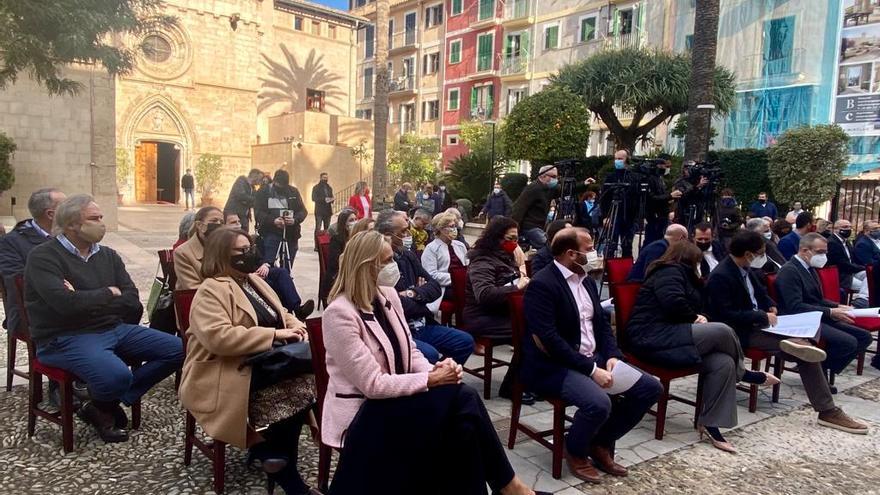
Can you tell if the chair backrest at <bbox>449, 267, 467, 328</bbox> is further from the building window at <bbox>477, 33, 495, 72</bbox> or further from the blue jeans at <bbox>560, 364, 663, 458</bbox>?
the building window at <bbox>477, 33, 495, 72</bbox>

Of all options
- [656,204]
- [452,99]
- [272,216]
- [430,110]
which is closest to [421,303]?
[656,204]

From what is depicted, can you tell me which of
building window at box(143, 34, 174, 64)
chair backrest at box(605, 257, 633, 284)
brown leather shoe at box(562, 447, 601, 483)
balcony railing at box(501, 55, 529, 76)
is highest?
balcony railing at box(501, 55, 529, 76)

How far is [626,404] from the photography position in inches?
147

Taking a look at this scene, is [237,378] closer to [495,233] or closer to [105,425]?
[105,425]

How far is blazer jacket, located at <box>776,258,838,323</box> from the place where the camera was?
5426mm

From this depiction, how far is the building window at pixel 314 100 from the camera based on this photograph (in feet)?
112

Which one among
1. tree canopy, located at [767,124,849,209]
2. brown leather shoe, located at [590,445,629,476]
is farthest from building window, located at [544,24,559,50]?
brown leather shoe, located at [590,445,629,476]

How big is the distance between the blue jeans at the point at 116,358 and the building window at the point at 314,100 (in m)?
31.5

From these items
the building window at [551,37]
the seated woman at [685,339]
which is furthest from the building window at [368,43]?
the seated woman at [685,339]

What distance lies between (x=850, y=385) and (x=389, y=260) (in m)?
4.91

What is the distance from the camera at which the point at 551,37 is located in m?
Answer: 30.3

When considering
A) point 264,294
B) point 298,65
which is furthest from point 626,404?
point 298,65

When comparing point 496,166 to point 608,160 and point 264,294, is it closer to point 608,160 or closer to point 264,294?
point 608,160

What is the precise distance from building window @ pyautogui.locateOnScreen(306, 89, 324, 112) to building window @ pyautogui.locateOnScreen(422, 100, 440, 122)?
6.31m
